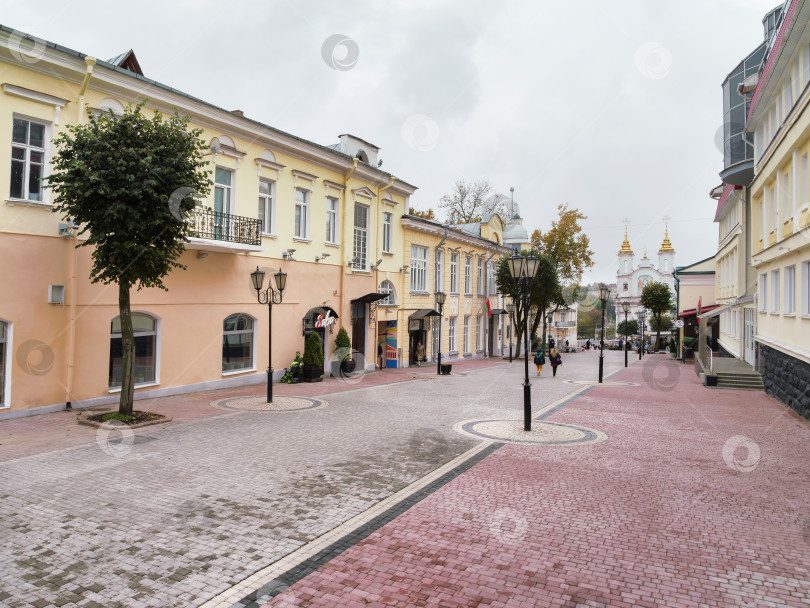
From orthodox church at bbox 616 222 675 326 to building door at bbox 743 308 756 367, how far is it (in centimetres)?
7992

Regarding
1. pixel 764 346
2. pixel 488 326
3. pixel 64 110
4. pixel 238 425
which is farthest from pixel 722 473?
pixel 488 326

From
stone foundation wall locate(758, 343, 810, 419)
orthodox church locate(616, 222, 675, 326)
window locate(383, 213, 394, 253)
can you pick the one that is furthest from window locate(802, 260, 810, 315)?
orthodox church locate(616, 222, 675, 326)

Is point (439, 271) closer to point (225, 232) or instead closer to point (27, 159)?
point (225, 232)

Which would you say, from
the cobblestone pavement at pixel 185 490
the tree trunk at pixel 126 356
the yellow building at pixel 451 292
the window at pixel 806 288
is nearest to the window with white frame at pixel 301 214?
the yellow building at pixel 451 292

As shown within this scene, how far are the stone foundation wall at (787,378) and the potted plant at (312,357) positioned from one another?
14.1 metres

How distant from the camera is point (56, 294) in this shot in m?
12.2

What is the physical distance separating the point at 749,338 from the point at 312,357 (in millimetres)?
19229

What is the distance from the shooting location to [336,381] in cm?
1984

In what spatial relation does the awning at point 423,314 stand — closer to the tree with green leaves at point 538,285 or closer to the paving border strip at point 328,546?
the tree with green leaves at point 538,285

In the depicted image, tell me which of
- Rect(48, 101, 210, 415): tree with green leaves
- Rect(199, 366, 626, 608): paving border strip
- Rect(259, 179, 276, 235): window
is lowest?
Rect(199, 366, 626, 608): paving border strip

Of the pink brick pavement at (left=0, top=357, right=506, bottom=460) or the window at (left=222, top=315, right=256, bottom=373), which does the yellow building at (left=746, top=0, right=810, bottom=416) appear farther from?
the window at (left=222, top=315, right=256, bottom=373)

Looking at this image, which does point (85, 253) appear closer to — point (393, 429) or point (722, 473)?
point (393, 429)

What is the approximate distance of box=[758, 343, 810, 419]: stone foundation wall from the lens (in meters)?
13.6

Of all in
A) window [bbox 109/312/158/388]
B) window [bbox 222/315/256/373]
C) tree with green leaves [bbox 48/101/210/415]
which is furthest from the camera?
window [bbox 222/315/256/373]
